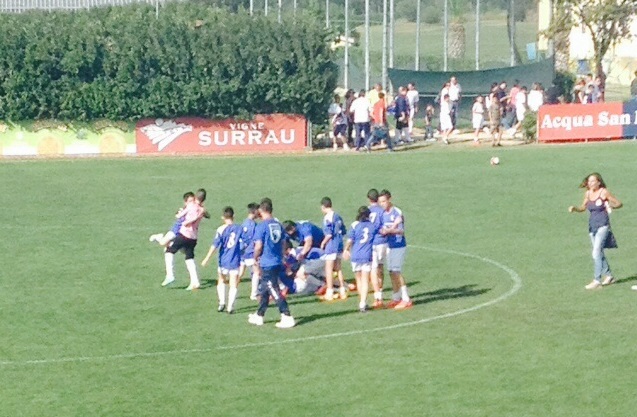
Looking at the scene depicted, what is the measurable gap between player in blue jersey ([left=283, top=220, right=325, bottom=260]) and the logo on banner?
76.1 feet

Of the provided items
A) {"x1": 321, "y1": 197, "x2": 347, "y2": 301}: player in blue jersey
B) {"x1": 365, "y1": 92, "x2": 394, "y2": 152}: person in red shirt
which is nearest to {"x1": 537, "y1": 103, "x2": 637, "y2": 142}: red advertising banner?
{"x1": 365, "y1": 92, "x2": 394, "y2": 152}: person in red shirt

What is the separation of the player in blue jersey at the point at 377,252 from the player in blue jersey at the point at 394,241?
0.08 meters

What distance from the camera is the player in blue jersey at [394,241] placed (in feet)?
74.1

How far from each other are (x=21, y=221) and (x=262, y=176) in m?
9.89

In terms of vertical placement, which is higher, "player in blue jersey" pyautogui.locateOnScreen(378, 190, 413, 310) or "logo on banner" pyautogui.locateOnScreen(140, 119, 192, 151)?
"logo on banner" pyautogui.locateOnScreen(140, 119, 192, 151)

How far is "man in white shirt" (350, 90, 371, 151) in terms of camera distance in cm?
4544

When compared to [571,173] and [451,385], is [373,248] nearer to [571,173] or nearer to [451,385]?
[451,385]

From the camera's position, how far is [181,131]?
4697cm

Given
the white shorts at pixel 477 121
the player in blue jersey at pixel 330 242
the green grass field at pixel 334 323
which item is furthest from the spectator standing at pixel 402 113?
the player in blue jersey at pixel 330 242

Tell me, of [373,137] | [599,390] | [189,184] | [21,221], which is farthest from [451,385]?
[373,137]

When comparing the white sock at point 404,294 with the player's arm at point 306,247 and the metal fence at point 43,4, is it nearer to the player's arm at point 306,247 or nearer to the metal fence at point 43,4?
the player's arm at point 306,247

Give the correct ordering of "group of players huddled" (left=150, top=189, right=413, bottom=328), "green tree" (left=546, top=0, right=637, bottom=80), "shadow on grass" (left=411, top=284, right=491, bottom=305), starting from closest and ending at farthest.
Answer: "group of players huddled" (left=150, top=189, right=413, bottom=328)
"shadow on grass" (left=411, top=284, right=491, bottom=305)
"green tree" (left=546, top=0, right=637, bottom=80)

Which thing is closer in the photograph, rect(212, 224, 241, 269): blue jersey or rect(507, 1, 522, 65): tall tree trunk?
rect(212, 224, 241, 269): blue jersey

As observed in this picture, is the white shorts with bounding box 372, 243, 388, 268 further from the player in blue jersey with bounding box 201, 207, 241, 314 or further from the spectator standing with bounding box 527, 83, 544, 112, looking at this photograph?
the spectator standing with bounding box 527, 83, 544, 112
